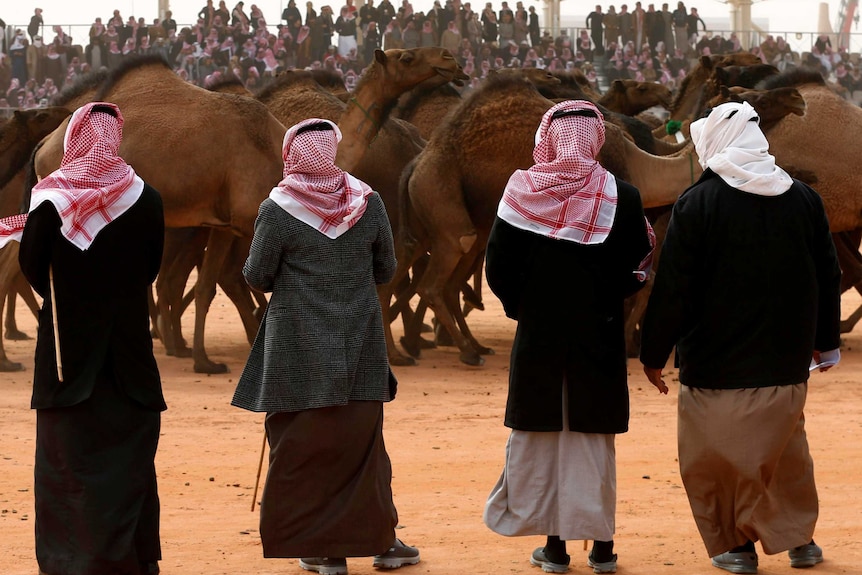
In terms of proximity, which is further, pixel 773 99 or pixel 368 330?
pixel 773 99

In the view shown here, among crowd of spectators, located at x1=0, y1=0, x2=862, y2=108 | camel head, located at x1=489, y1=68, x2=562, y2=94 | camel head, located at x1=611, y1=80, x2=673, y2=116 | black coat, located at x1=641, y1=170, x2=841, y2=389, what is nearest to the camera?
black coat, located at x1=641, y1=170, x2=841, y2=389

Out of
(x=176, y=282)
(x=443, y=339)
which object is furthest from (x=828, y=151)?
(x=176, y=282)

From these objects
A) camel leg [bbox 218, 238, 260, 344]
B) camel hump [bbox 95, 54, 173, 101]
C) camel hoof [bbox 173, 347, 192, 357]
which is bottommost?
camel hoof [bbox 173, 347, 192, 357]

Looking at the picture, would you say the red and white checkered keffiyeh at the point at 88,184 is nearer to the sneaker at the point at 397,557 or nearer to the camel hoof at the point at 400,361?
the sneaker at the point at 397,557

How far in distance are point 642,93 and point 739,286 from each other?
10667 millimetres

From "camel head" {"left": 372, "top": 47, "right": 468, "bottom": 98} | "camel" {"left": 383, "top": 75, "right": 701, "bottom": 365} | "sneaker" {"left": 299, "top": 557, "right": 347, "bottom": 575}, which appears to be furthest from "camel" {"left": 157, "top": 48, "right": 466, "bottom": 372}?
"sneaker" {"left": 299, "top": 557, "right": 347, "bottom": 575}

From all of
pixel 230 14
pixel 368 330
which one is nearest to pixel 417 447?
pixel 368 330

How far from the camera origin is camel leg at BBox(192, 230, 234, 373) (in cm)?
1145

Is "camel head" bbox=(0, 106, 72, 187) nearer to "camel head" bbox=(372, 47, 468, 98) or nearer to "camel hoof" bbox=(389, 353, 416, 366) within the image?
"camel head" bbox=(372, 47, 468, 98)

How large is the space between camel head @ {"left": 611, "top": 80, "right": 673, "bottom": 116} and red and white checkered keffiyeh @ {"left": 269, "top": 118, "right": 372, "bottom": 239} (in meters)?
10.5

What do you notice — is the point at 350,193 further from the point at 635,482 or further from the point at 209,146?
the point at 209,146

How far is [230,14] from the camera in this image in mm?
29266

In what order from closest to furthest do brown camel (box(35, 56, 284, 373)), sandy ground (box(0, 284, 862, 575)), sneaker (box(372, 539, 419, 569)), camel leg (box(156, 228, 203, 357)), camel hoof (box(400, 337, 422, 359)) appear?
sneaker (box(372, 539, 419, 569))
sandy ground (box(0, 284, 862, 575))
brown camel (box(35, 56, 284, 373))
camel leg (box(156, 228, 203, 357))
camel hoof (box(400, 337, 422, 359))

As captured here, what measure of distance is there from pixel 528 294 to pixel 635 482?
2.20 meters
